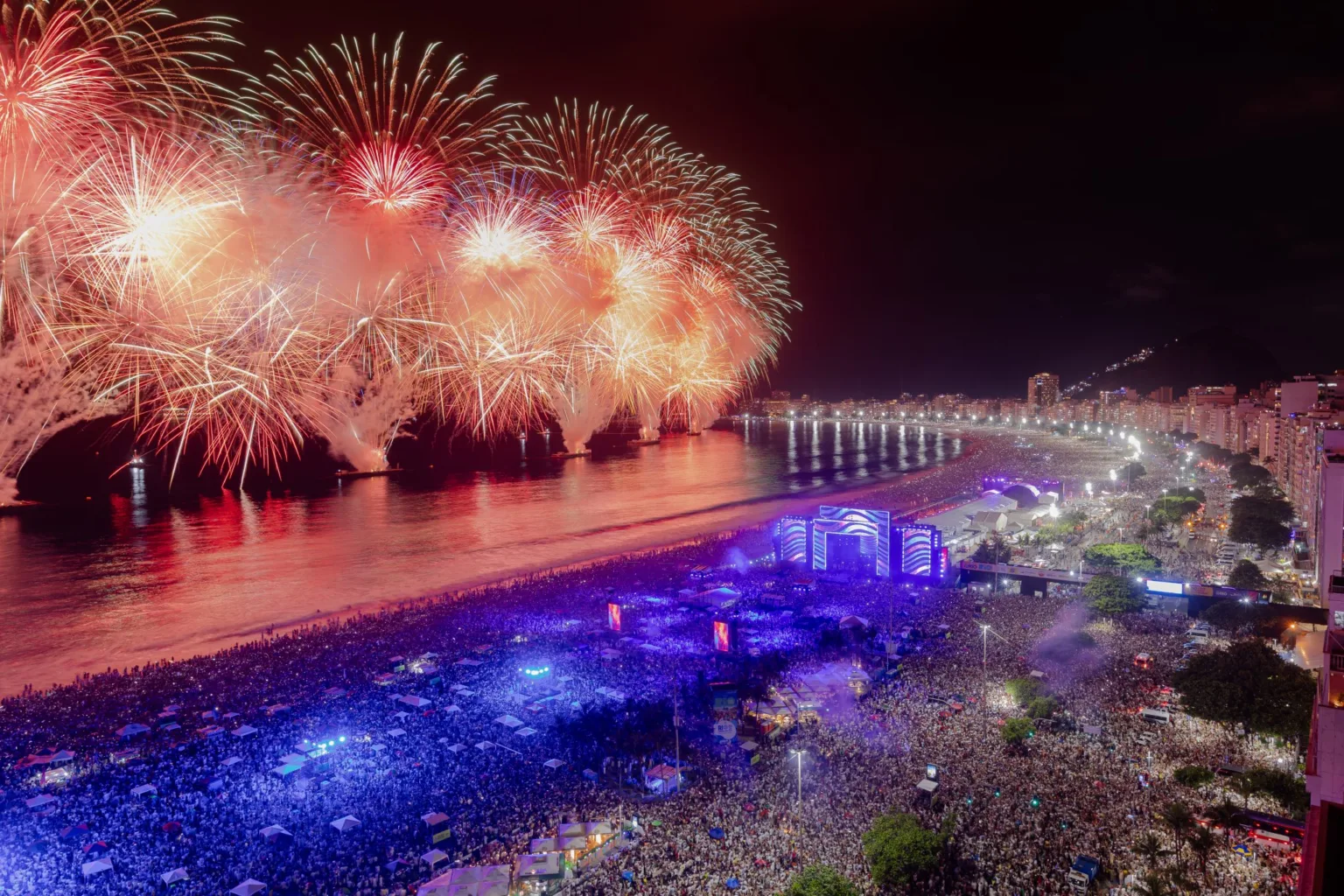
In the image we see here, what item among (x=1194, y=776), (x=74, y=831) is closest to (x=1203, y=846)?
(x=1194, y=776)

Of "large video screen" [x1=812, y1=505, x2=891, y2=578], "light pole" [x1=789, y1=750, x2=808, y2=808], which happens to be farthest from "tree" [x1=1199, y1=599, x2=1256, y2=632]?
"light pole" [x1=789, y1=750, x2=808, y2=808]

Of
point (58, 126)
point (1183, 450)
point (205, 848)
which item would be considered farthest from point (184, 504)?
point (1183, 450)

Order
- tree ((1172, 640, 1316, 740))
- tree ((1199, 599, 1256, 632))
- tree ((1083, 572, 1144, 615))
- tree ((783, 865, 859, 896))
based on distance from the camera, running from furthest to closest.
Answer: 1. tree ((1083, 572, 1144, 615))
2. tree ((1199, 599, 1256, 632))
3. tree ((1172, 640, 1316, 740))
4. tree ((783, 865, 859, 896))

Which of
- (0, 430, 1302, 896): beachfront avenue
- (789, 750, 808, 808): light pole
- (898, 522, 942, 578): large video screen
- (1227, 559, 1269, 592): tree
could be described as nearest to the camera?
(0, 430, 1302, 896): beachfront avenue

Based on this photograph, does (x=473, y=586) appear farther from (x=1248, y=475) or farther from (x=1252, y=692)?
(x=1248, y=475)

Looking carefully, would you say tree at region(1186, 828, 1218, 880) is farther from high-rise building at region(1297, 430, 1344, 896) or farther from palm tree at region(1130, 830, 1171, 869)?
high-rise building at region(1297, 430, 1344, 896)

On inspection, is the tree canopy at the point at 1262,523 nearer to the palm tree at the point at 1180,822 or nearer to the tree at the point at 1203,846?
the palm tree at the point at 1180,822

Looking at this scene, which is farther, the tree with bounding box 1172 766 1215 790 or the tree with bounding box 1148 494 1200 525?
the tree with bounding box 1148 494 1200 525
